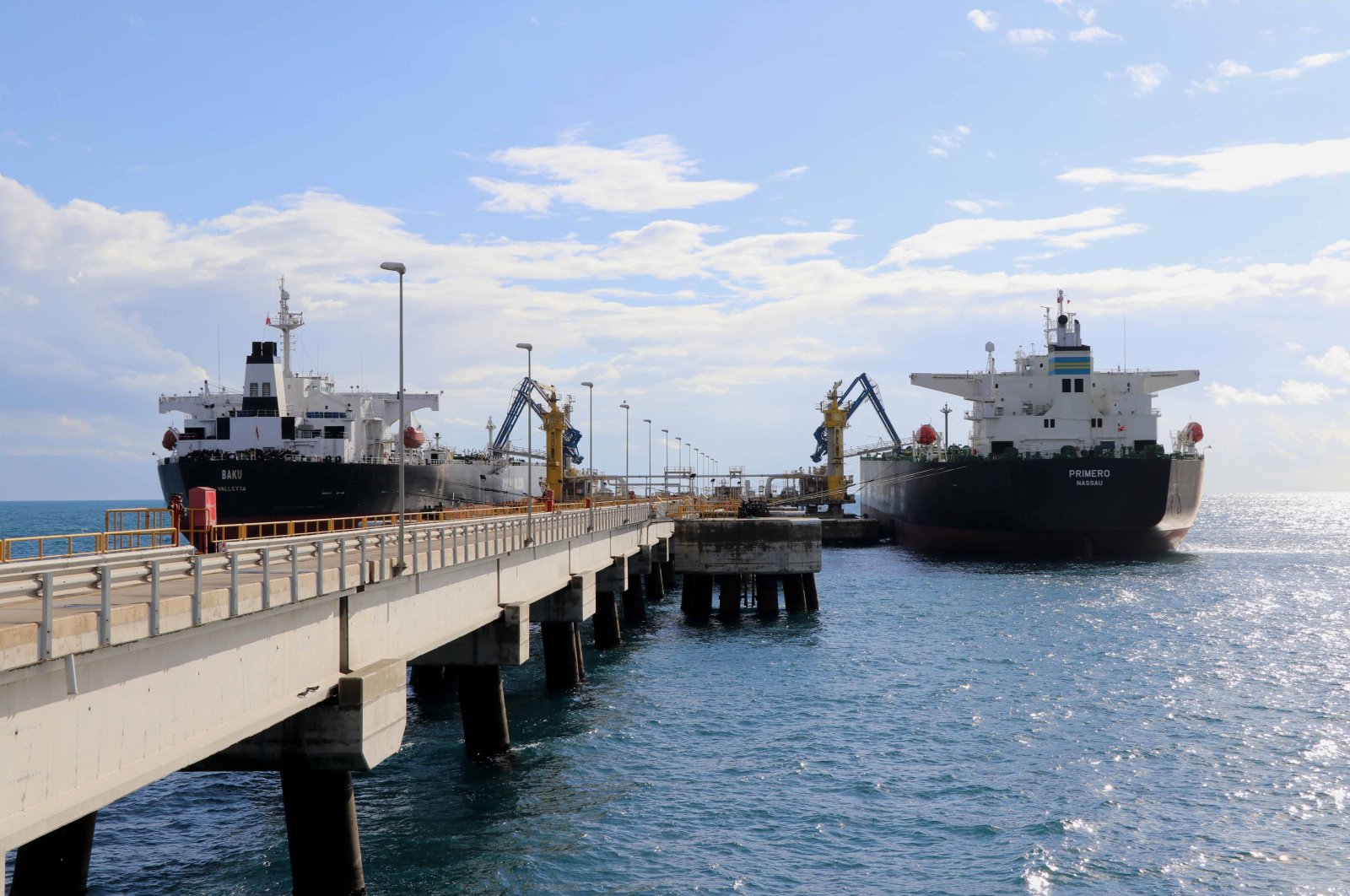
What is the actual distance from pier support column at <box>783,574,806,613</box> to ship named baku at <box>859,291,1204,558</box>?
28.2 meters

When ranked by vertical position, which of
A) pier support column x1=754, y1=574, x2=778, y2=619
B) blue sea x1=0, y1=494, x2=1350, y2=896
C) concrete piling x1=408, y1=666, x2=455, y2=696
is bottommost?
blue sea x1=0, y1=494, x2=1350, y2=896

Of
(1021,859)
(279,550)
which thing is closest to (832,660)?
(1021,859)

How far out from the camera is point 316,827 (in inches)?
743

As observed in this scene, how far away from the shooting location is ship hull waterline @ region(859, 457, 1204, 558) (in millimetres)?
80188

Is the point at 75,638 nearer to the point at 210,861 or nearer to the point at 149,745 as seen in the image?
the point at 149,745

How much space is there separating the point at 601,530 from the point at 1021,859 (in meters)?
24.2

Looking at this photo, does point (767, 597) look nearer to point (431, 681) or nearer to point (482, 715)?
point (431, 681)

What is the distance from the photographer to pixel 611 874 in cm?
2152

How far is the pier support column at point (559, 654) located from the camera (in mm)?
39469

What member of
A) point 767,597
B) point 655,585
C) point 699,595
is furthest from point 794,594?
point 655,585

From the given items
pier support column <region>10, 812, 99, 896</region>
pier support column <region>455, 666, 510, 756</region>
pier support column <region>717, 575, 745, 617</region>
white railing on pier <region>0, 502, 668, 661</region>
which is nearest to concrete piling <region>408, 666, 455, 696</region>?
pier support column <region>455, 666, 510, 756</region>

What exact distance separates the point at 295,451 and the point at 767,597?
107ft

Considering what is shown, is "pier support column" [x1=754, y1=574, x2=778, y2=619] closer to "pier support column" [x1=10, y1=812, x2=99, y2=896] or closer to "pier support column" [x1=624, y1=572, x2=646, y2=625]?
"pier support column" [x1=624, y1=572, x2=646, y2=625]

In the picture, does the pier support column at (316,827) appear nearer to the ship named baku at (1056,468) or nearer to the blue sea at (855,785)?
the blue sea at (855,785)
